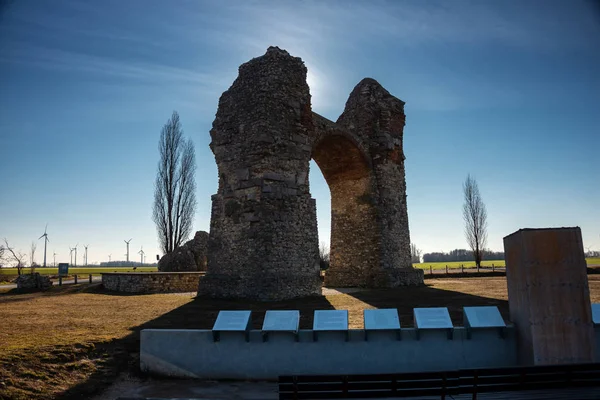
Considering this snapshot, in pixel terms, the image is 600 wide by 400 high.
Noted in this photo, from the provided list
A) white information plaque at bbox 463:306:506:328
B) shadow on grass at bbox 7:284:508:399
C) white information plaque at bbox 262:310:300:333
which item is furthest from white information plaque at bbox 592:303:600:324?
white information plaque at bbox 262:310:300:333

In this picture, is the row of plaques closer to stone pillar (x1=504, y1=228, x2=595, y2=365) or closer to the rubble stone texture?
stone pillar (x1=504, y1=228, x2=595, y2=365)

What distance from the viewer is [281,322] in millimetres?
5359

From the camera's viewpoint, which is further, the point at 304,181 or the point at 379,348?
the point at 304,181

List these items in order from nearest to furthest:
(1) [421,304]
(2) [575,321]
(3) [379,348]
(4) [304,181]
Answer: (2) [575,321]
(3) [379,348]
(1) [421,304]
(4) [304,181]

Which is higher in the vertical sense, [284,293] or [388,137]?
[388,137]

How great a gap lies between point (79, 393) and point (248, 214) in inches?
312

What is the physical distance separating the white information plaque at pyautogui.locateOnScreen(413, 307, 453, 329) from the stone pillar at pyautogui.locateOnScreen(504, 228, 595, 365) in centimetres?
90

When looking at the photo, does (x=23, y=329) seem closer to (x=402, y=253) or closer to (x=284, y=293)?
(x=284, y=293)

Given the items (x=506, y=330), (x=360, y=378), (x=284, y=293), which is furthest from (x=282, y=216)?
(x=360, y=378)

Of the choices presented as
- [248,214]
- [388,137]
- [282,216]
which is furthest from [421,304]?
[388,137]

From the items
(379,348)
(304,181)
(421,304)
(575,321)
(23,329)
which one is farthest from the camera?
(304,181)

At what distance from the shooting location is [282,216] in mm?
12570

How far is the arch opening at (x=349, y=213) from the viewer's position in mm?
17438

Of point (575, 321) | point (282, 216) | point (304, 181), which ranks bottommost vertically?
point (575, 321)
